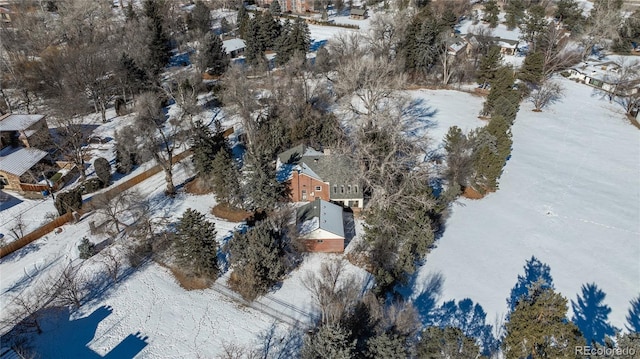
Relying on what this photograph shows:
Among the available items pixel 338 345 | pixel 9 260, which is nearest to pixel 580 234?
pixel 338 345

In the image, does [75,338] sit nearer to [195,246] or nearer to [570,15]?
[195,246]

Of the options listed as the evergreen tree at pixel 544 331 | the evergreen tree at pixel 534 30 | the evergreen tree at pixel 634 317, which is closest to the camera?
the evergreen tree at pixel 544 331

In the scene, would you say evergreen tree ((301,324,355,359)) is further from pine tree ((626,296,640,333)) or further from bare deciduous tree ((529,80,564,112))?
bare deciduous tree ((529,80,564,112))

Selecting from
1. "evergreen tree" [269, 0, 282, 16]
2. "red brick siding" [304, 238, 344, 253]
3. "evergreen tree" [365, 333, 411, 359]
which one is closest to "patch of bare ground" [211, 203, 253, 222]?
"red brick siding" [304, 238, 344, 253]

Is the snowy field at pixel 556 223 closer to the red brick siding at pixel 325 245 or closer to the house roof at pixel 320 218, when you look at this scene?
the red brick siding at pixel 325 245

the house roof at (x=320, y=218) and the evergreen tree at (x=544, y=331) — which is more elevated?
the evergreen tree at (x=544, y=331)

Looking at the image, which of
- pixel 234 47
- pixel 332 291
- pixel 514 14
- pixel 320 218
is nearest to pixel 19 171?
pixel 320 218

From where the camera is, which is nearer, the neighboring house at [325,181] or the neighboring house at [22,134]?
the neighboring house at [325,181]

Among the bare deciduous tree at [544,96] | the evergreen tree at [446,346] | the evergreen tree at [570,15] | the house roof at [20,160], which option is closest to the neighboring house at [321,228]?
the evergreen tree at [446,346]
